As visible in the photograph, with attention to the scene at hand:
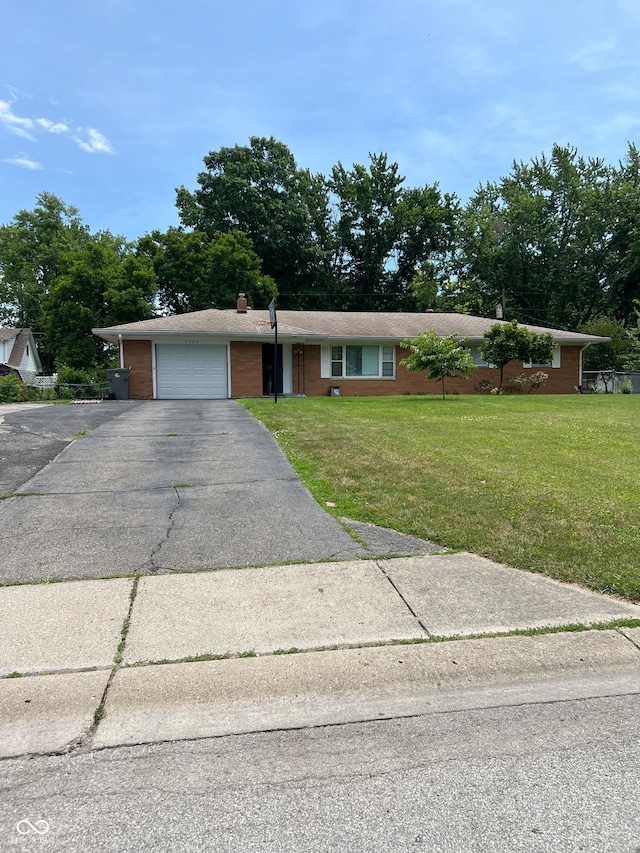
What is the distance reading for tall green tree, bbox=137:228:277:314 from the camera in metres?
34.8

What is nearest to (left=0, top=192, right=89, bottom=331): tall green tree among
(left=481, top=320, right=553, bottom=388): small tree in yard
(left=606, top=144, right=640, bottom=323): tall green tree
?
(left=481, top=320, right=553, bottom=388): small tree in yard

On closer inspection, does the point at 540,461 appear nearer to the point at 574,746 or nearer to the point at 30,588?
the point at 574,746

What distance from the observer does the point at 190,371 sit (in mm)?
22328

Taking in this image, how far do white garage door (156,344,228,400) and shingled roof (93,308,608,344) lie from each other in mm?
962

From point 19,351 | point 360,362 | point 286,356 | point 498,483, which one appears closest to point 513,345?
point 360,362

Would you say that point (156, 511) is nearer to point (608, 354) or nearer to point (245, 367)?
point (245, 367)

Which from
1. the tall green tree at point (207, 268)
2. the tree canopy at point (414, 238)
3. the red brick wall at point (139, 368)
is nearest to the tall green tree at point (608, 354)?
the tree canopy at point (414, 238)

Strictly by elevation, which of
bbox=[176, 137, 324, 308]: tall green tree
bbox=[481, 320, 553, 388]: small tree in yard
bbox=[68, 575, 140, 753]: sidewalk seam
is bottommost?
bbox=[68, 575, 140, 753]: sidewalk seam

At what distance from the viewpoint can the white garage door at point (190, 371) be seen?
2206 centimetres

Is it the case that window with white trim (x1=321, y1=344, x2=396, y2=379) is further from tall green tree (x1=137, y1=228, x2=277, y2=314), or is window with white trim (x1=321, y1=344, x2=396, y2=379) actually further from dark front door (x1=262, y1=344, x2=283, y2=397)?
tall green tree (x1=137, y1=228, x2=277, y2=314)

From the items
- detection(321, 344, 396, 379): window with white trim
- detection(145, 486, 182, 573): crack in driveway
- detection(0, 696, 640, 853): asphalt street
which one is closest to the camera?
detection(0, 696, 640, 853): asphalt street

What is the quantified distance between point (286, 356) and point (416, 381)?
599cm

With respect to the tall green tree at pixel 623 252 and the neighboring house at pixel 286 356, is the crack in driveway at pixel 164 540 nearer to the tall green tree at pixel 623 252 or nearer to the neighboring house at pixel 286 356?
the neighboring house at pixel 286 356

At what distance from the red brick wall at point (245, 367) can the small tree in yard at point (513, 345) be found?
30.7ft
